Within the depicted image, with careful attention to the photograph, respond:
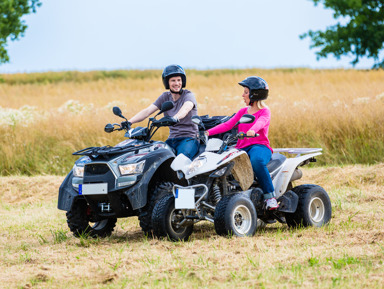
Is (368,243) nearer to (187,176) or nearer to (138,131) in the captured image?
(187,176)

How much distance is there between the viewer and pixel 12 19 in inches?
1190

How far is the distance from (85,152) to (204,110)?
9719 millimetres

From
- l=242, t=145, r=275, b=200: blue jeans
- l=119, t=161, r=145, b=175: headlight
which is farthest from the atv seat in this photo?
l=119, t=161, r=145, b=175: headlight

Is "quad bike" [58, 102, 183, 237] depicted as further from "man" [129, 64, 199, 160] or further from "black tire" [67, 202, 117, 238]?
"man" [129, 64, 199, 160]

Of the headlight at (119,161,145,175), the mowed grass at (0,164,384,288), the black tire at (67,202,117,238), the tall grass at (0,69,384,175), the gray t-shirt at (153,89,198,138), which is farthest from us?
the tall grass at (0,69,384,175)

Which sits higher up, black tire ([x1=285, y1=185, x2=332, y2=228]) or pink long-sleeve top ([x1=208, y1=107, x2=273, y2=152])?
pink long-sleeve top ([x1=208, y1=107, x2=273, y2=152])

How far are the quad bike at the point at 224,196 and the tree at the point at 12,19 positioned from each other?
2440 cm

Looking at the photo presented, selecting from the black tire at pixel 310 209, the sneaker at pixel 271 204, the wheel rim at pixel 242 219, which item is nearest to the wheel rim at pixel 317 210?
the black tire at pixel 310 209

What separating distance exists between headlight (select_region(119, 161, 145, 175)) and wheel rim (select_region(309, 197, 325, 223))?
223 cm

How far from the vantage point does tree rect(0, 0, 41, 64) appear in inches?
1148

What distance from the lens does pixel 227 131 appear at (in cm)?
749

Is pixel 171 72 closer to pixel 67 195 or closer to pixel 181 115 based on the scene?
pixel 181 115

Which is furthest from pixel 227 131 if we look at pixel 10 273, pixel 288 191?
pixel 10 273

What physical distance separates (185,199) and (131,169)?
75 centimetres
